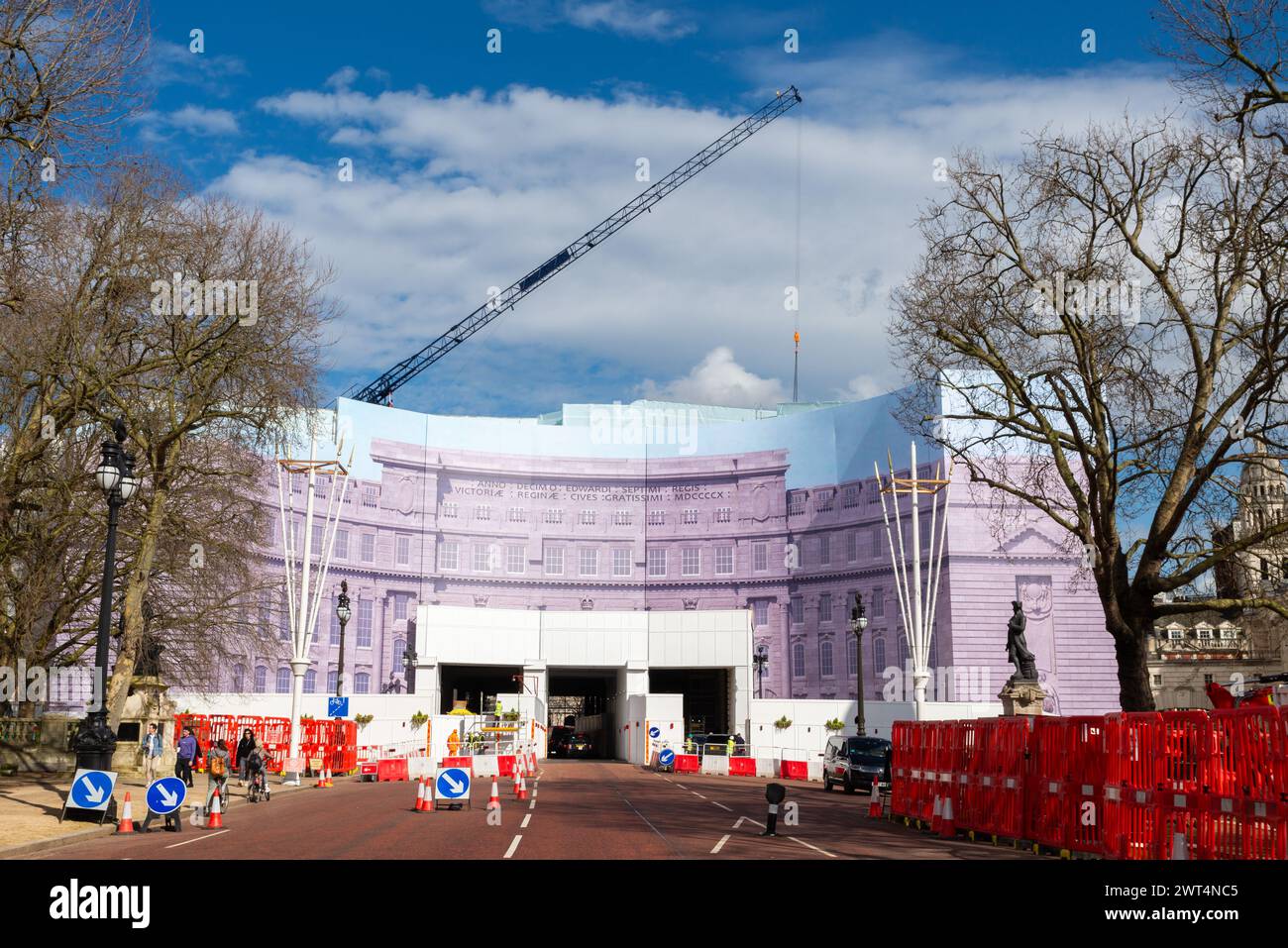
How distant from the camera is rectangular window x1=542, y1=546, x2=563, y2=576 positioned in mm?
84688

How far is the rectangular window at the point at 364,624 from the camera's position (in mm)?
78812

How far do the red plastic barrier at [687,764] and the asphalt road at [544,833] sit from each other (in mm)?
22291

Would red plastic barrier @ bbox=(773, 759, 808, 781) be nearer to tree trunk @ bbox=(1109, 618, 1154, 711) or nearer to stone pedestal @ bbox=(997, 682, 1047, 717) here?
stone pedestal @ bbox=(997, 682, 1047, 717)

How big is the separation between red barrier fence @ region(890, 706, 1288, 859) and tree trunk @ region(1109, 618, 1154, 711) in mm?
3788

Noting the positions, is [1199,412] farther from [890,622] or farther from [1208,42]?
[890,622]

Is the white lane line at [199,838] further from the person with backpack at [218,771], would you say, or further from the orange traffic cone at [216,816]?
the person with backpack at [218,771]

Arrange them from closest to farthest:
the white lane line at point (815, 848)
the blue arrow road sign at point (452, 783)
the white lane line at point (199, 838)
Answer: the white lane line at point (815, 848)
the white lane line at point (199, 838)
the blue arrow road sign at point (452, 783)

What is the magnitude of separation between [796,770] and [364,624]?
3934cm

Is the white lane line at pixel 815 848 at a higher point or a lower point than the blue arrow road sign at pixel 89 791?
lower

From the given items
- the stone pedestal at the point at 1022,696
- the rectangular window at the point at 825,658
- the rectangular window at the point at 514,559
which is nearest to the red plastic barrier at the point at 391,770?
the stone pedestal at the point at 1022,696

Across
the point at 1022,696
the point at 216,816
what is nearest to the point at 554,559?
the point at 1022,696
